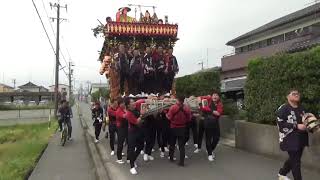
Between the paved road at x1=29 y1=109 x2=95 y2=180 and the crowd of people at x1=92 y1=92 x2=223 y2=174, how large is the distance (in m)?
1.02

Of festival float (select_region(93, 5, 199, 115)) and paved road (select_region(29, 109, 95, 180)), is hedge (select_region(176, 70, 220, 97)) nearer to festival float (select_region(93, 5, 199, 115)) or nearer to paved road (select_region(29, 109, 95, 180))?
festival float (select_region(93, 5, 199, 115))

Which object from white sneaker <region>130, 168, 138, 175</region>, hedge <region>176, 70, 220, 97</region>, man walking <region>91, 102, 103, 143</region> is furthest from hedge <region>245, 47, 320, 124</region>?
man walking <region>91, 102, 103, 143</region>

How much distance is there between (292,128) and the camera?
8203 mm

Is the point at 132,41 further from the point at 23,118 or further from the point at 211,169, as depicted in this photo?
the point at 23,118

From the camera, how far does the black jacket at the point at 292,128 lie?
8211 mm

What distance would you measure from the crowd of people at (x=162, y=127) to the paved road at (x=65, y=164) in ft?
3.34

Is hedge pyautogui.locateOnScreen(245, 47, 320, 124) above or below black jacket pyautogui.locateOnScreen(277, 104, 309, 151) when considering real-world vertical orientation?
above

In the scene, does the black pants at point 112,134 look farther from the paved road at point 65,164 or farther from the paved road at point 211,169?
the paved road at point 211,169

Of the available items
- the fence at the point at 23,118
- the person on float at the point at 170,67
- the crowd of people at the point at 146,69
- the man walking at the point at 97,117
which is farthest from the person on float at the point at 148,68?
the fence at the point at 23,118

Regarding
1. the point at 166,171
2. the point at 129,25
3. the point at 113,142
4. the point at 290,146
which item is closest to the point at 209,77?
the point at 129,25

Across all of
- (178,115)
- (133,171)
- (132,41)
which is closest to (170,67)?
(132,41)

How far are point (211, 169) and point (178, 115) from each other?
4.94ft

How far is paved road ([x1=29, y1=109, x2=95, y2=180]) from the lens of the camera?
1202 cm

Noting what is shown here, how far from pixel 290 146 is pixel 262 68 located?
482cm
